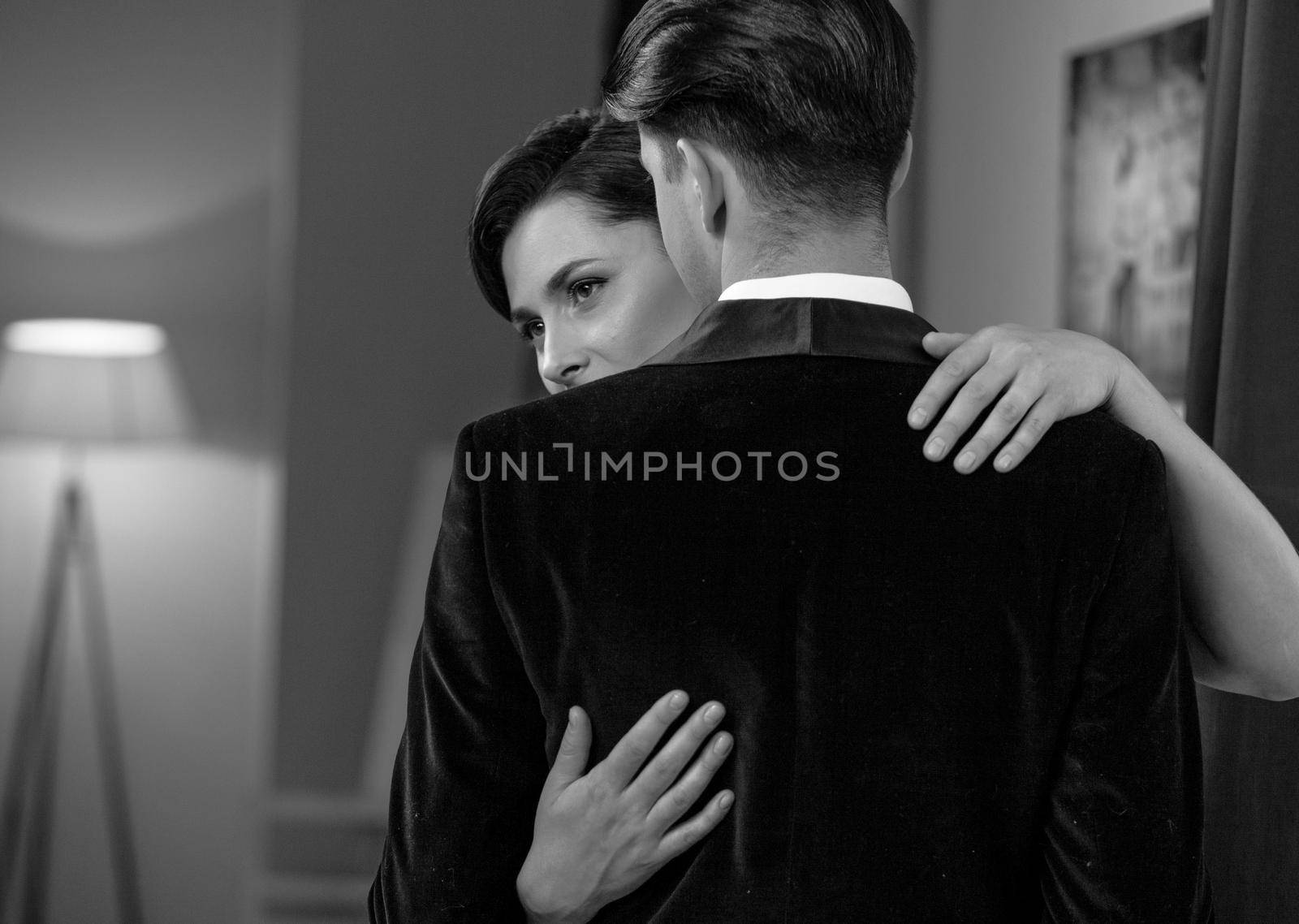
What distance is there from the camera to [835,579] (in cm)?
85

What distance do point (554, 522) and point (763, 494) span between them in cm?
15

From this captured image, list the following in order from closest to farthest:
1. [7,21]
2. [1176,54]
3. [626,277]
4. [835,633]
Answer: [835,633]
[626,277]
[1176,54]
[7,21]

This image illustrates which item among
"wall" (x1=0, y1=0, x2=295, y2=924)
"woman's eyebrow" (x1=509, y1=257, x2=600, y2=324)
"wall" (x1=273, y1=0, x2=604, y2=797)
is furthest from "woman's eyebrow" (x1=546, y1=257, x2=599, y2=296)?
"wall" (x1=0, y1=0, x2=295, y2=924)

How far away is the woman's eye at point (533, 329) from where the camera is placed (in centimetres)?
172

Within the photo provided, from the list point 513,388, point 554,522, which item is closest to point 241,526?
point 513,388

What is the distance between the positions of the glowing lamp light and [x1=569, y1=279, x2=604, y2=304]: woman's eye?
6.01ft

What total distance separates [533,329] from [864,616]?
0.99 metres

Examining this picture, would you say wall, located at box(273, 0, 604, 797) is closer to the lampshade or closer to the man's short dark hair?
the lampshade

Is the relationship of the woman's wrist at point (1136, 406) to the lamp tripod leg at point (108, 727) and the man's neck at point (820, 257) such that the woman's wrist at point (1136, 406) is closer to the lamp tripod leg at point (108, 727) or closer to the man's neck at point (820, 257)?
the man's neck at point (820, 257)

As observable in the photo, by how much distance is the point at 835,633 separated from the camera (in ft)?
2.79

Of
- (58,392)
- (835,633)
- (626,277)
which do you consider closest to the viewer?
Answer: (835,633)

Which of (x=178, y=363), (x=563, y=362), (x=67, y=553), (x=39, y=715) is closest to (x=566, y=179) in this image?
(x=563, y=362)

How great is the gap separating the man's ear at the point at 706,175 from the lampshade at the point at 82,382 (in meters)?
2.52

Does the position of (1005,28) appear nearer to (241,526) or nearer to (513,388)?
(513,388)
